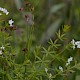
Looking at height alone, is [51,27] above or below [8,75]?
above

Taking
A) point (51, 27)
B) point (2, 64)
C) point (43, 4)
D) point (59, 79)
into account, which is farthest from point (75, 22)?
point (2, 64)

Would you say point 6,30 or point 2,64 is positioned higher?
point 6,30

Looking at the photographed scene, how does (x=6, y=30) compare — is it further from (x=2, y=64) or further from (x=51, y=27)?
(x=51, y=27)

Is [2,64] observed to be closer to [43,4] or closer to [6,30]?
[6,30]

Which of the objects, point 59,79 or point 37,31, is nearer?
point 59,79

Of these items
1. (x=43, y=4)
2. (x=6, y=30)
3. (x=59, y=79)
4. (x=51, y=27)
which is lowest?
(x=59, y=79)

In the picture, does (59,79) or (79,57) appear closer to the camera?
(59,79)

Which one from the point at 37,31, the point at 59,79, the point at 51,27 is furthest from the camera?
the point at 51,27

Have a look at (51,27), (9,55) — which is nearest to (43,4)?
(51,27)

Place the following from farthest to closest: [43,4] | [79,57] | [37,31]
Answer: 1. [43,4]
2. [37,31]
3. [79,57]
